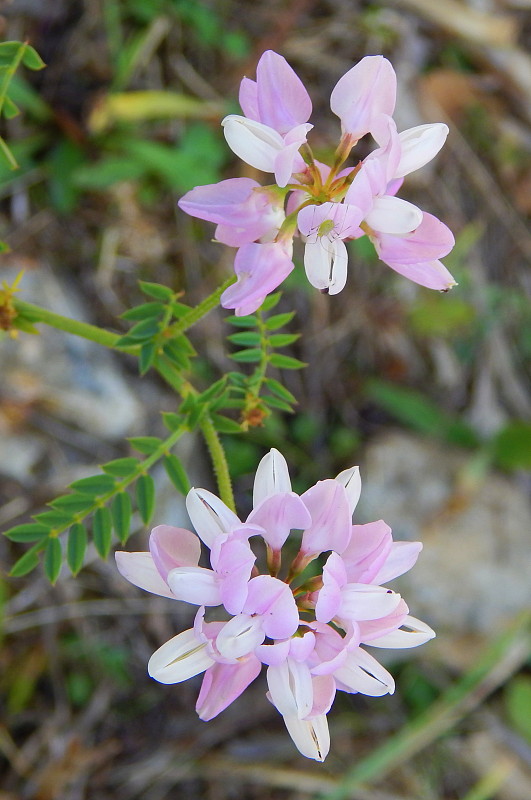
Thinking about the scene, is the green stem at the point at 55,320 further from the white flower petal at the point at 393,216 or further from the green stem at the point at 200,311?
the white flower petal at the point at 393,216

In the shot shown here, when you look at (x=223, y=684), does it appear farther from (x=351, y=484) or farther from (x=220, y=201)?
(x=220, y=201)

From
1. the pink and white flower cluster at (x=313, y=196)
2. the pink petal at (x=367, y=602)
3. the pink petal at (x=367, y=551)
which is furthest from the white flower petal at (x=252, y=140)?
the pink petal at (x=367, y=602)

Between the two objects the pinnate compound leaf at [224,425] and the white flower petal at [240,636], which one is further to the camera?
the pinnate compound leaf at [224,425]

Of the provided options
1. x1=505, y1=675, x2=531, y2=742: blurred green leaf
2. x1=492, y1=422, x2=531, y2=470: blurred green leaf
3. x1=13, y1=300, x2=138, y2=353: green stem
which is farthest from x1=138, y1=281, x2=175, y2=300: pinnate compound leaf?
x1=505, y1=675, x2=531, y2=742: blurred green leaf

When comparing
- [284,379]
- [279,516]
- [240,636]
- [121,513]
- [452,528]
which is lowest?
[452,528]

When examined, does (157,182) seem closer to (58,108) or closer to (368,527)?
(58,108)

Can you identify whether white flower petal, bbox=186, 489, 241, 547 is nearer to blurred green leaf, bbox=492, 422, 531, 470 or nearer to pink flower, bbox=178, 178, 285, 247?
pink flower, bbox=178, 178, 285, 247

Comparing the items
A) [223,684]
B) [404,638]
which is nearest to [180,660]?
[223,684]
